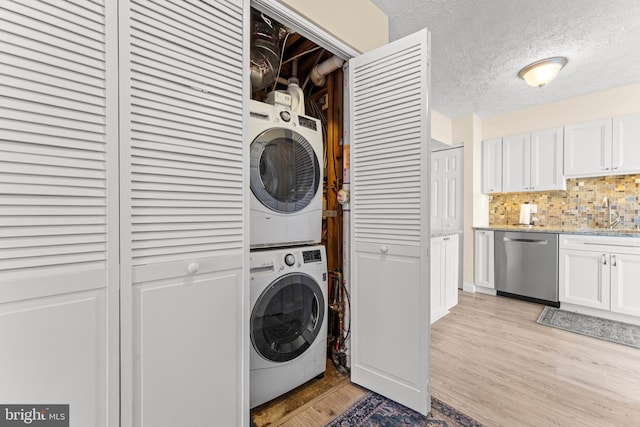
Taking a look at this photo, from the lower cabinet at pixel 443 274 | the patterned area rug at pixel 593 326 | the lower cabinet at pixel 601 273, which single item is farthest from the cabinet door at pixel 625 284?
the lower cabinet at pixel 443 274

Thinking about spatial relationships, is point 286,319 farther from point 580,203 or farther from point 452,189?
point 580,203

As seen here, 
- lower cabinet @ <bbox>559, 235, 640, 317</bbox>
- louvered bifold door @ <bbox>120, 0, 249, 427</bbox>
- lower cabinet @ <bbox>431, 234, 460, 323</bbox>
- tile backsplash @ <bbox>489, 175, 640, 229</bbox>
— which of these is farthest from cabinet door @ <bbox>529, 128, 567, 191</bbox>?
louvered bifold door @ <bbox>120, 0, 249, 427</bbox>

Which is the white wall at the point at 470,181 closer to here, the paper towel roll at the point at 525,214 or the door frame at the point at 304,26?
the paper towel roll at the point at 525,214

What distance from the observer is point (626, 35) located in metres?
2.13

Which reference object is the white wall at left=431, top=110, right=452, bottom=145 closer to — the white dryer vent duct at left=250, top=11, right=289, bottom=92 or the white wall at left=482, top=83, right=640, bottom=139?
the white wall at left=482, top=83, right=640, bottom=139

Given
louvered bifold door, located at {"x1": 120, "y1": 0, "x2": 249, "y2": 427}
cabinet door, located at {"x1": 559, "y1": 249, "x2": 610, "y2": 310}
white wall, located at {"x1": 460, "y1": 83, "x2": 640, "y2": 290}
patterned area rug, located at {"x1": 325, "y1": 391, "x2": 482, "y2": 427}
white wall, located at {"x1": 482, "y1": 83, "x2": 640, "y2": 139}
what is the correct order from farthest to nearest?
white wall, located at {"x1": 460, "y1": 83, "x2": 640, "y2": 290}, white wall, located at {"x1": 482, "y1": 83, "x2": 640, "y2": 139}, cabinet door, located at {"x1": 559, "y1": 249, "x2": 610, "y2": 310}, patterned area rug, located at {"x1": 325, "y1": 391, "x2": 482, "y2": 427}, louvered bifold door, located at {"x1": 120, "y1": 0, "x2": 249, "y2": 427}

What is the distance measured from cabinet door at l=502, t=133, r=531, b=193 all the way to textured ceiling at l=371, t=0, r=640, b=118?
2.22 feet

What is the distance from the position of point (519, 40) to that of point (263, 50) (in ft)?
6.67

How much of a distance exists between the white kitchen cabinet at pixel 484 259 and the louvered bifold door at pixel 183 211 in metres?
3.64

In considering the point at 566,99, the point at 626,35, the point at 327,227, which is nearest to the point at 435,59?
the point at 626,35

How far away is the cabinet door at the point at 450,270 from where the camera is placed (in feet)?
9.59

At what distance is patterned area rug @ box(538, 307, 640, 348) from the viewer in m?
2.49

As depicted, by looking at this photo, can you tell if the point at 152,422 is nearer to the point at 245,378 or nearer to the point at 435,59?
the point at 245,378

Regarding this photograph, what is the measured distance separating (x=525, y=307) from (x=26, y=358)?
13.7 feet
